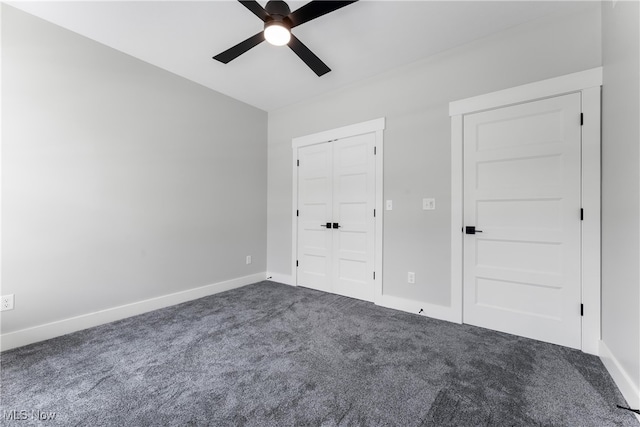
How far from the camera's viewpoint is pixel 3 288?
211 cm

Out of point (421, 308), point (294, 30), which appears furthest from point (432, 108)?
point (421, 308)

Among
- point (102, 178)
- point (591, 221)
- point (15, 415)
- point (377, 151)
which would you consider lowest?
point (15, 415)

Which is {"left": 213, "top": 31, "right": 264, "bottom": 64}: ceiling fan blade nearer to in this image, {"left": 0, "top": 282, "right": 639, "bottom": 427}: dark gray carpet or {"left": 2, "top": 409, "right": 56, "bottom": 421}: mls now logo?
{"left": 0, "top": 282, "right": 639, "bottom": 427}: dark gray carpet

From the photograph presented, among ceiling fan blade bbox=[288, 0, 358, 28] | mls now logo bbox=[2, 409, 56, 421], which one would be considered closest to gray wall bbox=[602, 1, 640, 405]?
ceiling fan blade bbox=[288, 0, 358, 28]

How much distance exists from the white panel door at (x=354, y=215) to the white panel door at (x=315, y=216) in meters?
0.10

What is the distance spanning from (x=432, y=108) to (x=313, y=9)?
161 cm

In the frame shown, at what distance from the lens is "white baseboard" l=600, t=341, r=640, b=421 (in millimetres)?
1446

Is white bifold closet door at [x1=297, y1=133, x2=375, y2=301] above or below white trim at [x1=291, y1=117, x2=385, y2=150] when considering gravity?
below

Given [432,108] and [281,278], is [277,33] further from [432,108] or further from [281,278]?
[281,278]

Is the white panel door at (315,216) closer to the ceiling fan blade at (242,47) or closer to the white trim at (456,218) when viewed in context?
the white trim at (456,218)

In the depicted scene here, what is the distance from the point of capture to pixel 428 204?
282 cm

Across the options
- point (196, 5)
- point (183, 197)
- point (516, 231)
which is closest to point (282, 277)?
point (183, 197)

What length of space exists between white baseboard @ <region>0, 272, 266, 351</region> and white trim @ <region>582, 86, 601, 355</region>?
370 centimetres

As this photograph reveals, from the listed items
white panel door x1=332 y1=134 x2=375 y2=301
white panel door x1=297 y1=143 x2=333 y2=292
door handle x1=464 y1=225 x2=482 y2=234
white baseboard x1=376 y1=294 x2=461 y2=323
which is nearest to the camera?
door handle x1=464 y1=225 x2=482 y2=234
